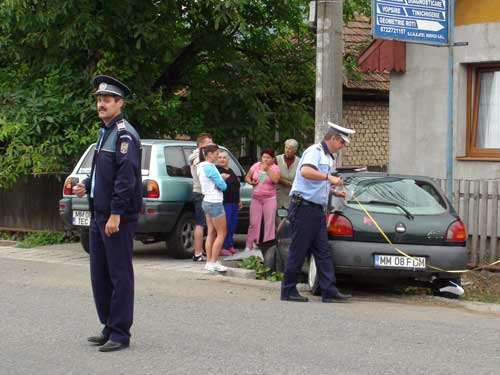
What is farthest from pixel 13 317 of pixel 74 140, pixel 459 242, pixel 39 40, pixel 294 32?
pixel 294 32

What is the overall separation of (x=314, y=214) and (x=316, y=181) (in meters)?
0.34

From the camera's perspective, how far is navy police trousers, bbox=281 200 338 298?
32.8ft

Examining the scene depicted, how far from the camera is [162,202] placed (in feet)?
45.1

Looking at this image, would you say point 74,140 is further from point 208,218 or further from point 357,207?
point 357,207

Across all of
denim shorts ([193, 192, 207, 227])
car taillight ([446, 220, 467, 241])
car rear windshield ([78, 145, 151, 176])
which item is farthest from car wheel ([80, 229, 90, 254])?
car taillight ([446, 220, 467, 241])

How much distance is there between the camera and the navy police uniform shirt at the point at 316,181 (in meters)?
9.92

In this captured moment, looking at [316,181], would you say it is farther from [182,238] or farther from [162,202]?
[182,238]

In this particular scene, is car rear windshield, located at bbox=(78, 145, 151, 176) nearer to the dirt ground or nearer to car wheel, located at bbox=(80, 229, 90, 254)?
car wheel, located at bbox=(80, 229, 90, 254)

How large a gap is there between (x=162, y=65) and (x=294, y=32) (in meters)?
2.98

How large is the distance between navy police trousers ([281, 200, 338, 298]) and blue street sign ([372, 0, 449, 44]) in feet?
9.30

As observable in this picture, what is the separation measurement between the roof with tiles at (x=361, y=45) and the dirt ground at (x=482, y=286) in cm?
951

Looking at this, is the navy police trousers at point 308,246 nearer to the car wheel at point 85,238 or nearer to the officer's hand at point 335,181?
the officer's hand at point 335,181

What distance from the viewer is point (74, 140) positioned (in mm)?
16484

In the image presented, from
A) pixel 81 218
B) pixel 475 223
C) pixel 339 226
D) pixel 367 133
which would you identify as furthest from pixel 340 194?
pixel 367 133
